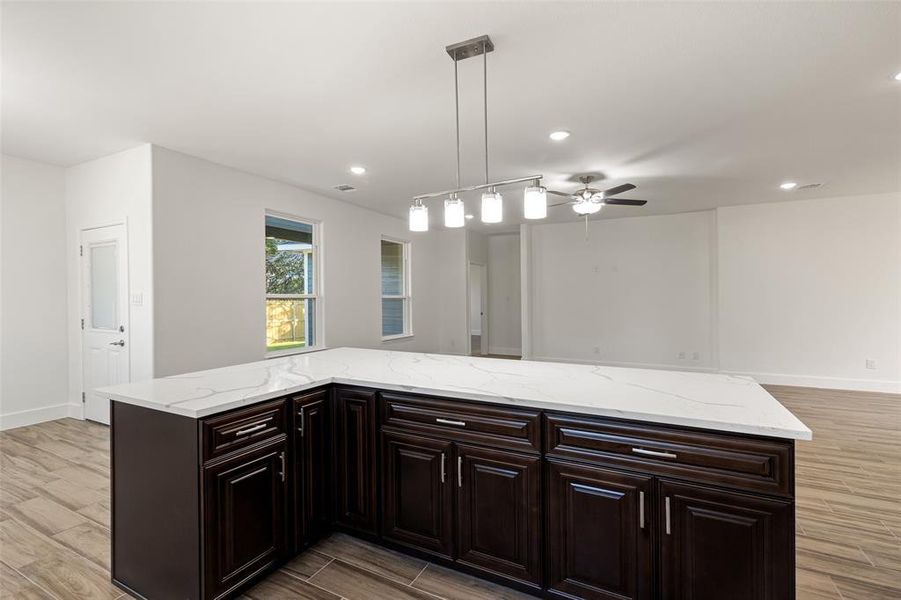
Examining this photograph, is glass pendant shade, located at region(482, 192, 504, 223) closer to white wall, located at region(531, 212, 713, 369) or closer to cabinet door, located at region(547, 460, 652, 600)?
cabinet door, located at region(547, 460, 652, 600)

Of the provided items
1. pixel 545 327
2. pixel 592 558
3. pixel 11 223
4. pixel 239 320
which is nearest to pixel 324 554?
pixel 592 558

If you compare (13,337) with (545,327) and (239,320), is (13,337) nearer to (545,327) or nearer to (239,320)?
(239,320)

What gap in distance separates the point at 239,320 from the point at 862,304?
7874 millimetres

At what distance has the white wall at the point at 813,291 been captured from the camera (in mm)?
5672

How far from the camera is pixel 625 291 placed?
741 cm

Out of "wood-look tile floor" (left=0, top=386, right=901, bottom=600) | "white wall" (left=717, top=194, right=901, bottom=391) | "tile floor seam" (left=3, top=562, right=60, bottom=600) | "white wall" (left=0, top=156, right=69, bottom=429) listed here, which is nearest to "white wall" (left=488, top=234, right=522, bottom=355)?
"white wall" (left=717, top=194, right=901, bottom=391)

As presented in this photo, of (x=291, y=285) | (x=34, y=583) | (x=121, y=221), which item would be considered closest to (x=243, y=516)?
(x=34, y=583)

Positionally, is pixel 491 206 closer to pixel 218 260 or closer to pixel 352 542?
pixel 352 542

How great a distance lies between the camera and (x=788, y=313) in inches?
241

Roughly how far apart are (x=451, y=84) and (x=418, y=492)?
237cm

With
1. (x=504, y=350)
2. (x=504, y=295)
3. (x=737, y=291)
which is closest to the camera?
(x=737, y=291)

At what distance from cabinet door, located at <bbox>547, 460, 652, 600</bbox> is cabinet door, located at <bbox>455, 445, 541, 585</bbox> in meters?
0.07

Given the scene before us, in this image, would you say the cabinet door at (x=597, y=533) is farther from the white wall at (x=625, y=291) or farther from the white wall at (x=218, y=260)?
the white wall at (x=625, y=291)

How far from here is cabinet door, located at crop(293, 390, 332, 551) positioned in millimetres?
2074
